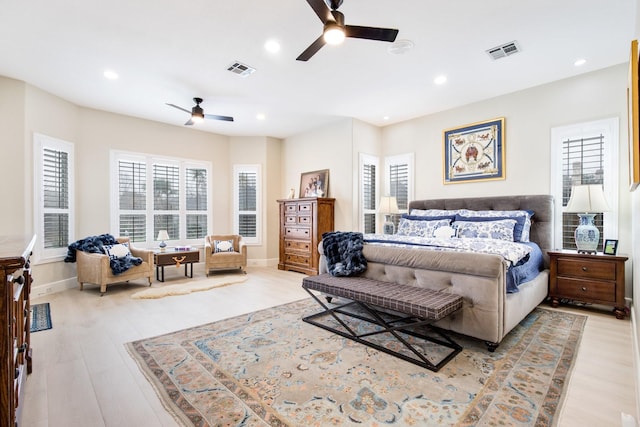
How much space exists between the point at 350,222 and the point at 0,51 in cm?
502

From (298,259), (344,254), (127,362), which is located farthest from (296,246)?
(127,362)

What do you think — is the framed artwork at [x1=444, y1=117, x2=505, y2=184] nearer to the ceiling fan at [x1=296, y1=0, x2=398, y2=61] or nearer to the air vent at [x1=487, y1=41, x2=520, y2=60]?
the air vent at [x1=487, y1=41, x2=520, y2=60]

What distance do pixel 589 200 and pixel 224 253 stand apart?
5.44m

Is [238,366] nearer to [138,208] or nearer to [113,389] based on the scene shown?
[113,389]

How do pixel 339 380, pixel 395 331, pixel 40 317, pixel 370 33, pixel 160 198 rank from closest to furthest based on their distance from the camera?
pixel 339 380 → pixel 370 33 → pixel 395 331 → pixel 40 317 → pixel 160 198

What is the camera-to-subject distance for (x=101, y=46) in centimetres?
312

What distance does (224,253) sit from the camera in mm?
5617

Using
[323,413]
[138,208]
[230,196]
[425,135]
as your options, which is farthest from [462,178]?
[138,208]

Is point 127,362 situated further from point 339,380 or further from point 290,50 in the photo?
point 290,50

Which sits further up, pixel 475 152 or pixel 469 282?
pixel 475 152

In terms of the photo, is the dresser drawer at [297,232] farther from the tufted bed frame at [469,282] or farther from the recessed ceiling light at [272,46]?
the recessed ceiling light at [272,46]

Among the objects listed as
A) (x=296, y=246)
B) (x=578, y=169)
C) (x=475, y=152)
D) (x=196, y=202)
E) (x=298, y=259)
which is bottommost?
(x=298, y=259)

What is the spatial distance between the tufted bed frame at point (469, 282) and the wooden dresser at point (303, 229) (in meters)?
2.24

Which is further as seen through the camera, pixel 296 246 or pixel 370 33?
pixel 296 246
